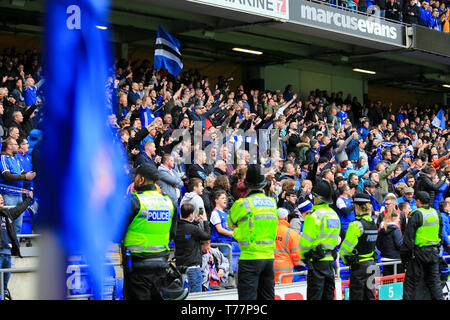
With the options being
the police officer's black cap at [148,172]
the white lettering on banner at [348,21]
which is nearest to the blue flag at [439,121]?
the white lettering on banner at [348,21]

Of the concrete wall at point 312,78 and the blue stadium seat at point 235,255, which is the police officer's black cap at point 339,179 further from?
the concrete wall at point 312,78

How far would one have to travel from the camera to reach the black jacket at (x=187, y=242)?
8.17 meters

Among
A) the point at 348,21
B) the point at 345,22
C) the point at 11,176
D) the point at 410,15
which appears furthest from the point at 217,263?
the point at 410,15

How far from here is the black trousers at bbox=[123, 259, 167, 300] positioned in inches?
242

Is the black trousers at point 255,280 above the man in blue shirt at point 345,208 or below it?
below

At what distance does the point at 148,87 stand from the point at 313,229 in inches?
327

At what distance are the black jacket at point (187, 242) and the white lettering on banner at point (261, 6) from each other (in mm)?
9433

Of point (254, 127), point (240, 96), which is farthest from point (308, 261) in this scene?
point (240, 96)

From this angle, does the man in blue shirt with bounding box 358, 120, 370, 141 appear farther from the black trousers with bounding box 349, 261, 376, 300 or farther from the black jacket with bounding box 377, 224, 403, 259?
the black trousers with bounding box 349, 261, 376, 300

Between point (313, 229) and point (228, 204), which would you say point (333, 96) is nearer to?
point (228, 204)

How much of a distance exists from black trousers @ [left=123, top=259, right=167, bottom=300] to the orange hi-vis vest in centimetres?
312

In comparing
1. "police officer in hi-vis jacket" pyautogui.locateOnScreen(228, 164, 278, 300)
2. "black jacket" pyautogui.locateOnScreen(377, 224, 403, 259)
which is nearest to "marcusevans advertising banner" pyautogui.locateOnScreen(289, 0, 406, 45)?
"black jacket" pyautogui.locateOnScreen(377, 224, 403, 259)

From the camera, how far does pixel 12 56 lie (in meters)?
15.1

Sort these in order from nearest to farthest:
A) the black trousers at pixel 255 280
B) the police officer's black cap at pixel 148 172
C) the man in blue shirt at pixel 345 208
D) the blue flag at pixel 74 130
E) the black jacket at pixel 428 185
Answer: the blue flag at pixel 74 130
the police officer's black cap at pixel 148 172
the black trousers at pixel 255 280
the man in blue shirt at pixel 345 208
the black jacket at pixel 428 185
